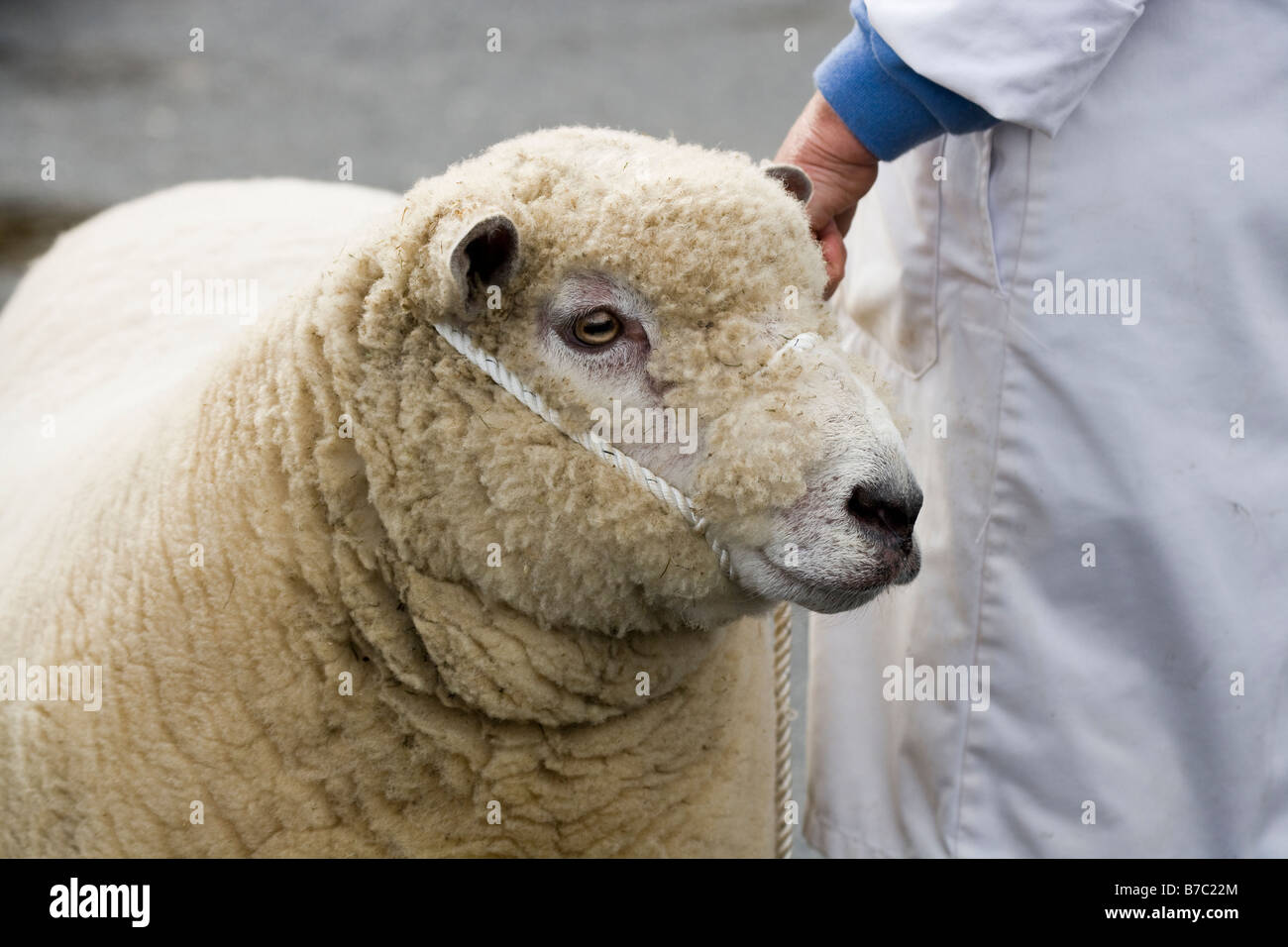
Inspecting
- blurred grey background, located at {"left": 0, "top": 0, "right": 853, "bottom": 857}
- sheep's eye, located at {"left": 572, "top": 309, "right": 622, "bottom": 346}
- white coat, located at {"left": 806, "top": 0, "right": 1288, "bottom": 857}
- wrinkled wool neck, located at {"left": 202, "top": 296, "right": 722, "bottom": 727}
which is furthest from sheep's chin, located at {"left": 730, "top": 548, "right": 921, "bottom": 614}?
blurred grey background, located at {"left": 0, "top": 0, "right": 853, "bottom": 857}

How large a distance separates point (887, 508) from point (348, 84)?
7.84 metres

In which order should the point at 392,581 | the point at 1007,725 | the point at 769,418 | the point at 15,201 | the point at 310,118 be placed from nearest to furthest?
the point at 769,418 → the point at 392,581 → the point at 1007,725 → the point at 15,201 → the point at 310,118

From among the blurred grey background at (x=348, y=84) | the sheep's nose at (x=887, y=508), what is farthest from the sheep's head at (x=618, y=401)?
the blurred grey background at (x=348, y=84)

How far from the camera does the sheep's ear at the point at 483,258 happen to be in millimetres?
1688

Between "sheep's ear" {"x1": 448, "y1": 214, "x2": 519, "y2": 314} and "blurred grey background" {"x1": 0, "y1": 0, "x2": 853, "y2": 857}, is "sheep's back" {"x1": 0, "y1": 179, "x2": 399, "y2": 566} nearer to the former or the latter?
"sheep's ear" {"x1": 448, "y1": 214, "x2": 519, "y2": 314}

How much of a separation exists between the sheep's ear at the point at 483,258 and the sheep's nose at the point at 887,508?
0.57 m

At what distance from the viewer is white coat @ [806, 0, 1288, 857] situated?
2000 mm

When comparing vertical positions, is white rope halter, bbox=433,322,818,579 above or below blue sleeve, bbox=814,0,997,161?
below

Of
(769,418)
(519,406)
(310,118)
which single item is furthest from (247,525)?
(310,118)

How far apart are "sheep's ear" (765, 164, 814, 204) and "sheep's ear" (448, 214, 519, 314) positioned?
1.67 feet

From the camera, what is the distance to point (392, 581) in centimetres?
188

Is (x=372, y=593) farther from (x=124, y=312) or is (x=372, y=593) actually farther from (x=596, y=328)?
(x=124, y=312)

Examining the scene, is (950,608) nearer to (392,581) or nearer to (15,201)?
(392,581)
